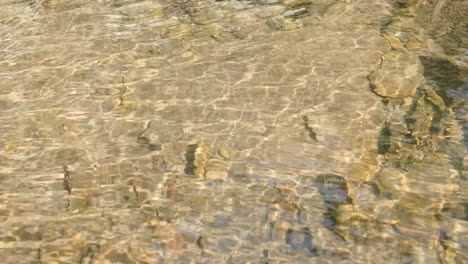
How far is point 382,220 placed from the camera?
377cm

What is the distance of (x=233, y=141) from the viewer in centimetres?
470

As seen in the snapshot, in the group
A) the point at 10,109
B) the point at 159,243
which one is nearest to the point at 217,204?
the point at 159,243

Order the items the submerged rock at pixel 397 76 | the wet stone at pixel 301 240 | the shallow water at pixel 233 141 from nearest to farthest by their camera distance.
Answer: the wet stone at pixel 301 240, the shallow water at pixel 233 141, the submerged rock at pixel 397 76

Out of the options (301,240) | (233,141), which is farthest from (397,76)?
(301,240)

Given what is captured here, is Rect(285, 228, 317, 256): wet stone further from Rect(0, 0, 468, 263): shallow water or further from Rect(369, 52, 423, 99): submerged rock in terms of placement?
Rect(369, 52, 423, 99): submerged rock

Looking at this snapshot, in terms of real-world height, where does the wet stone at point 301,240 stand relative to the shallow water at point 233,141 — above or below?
below

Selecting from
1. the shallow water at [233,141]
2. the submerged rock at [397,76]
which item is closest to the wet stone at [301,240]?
the shallow water at [233,141]

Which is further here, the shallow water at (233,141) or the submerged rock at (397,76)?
the submerged rock at (397,76)

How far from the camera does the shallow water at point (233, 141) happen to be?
3664 millimetres

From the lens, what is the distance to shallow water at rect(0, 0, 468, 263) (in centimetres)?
366

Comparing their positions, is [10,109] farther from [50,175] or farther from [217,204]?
[217,204]

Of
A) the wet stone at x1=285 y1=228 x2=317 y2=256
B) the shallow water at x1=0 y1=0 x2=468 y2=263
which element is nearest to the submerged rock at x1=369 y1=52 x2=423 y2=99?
the shallow water at x1=0 y1=0 x2=468 y2=263

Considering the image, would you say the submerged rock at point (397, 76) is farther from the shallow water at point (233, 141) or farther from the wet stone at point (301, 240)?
the wet stone at point (301, 240)

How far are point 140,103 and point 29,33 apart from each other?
8.55ft
